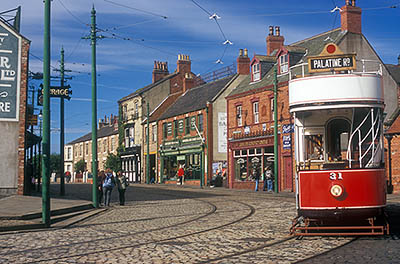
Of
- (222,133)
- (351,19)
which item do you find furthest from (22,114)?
(222,133)

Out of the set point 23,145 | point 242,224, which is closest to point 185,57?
point 23,145

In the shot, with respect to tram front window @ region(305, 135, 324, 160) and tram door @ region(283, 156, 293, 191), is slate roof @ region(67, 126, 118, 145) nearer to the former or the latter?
tram door @ region(283, 156, 293, 191)

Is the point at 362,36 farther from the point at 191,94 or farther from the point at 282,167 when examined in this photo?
the point at 191,94

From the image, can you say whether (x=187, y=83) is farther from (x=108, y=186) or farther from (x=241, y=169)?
(x=108, y=186)

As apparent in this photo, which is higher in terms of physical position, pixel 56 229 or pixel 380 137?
pixel 380 137

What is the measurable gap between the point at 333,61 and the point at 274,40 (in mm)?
29956

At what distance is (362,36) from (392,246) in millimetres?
25652

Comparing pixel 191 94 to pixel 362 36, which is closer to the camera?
pixel 362 36

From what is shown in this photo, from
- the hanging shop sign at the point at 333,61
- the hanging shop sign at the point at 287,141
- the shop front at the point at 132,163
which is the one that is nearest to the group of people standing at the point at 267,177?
the hanging shop sign at the point at 287,141

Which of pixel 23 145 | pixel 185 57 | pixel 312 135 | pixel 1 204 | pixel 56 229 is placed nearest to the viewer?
pixel 312 135

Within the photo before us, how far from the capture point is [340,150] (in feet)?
39.1

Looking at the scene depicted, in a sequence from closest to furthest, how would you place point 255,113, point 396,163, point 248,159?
point 396,163, point 255,113, point 248,159

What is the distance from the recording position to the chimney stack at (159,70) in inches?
2311

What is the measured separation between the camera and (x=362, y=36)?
3312 cm
